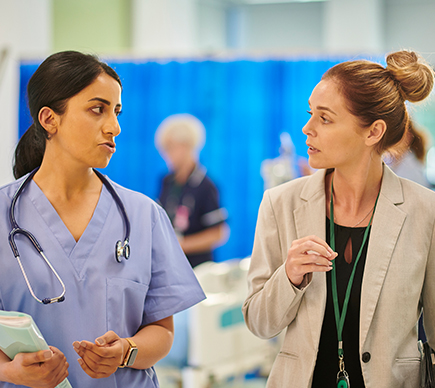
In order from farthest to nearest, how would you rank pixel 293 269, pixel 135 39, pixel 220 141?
pixel 135 39
pixel 220 141
pixel 293 269

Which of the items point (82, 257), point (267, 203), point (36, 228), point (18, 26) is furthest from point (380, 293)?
point (18, 26)

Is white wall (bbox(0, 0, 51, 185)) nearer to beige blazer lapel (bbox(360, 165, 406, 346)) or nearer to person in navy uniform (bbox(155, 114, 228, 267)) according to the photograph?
person in navy uniform (bbox(155, 114, 228, 267))

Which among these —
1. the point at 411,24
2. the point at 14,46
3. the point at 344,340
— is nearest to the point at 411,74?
the point at 344,340

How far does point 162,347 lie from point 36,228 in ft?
1.34

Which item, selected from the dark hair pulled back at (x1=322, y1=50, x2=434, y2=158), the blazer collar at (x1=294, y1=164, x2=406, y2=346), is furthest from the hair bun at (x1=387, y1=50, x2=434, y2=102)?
the blazer collar at (x1=294, y1=164, x2=406, y2=346)

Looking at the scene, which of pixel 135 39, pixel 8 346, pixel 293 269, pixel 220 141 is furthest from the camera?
pixel 135 39

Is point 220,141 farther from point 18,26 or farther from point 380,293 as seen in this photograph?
point 380,293

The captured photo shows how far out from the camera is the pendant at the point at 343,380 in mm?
1126

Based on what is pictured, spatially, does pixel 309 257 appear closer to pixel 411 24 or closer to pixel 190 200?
pixel 190 200

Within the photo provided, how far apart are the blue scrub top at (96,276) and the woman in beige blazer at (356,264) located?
0.22 m

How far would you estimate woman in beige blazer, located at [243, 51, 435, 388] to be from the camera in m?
1.12

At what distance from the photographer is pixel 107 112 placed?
3.73ft

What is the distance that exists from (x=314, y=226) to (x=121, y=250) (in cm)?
47

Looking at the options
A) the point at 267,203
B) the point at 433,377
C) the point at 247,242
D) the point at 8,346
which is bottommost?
the point at 247,242
